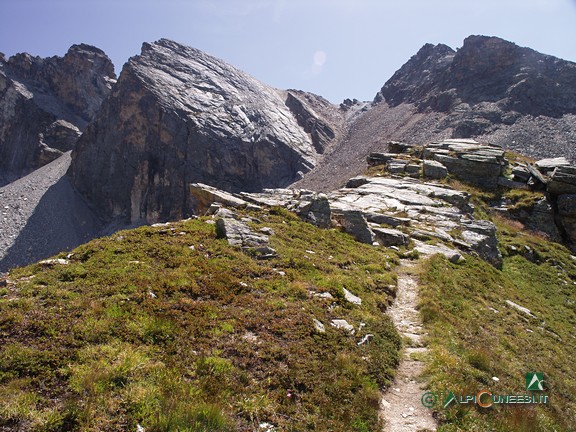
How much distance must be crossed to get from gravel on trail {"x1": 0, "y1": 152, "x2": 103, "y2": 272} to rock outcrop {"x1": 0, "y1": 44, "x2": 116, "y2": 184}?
23.5 metres

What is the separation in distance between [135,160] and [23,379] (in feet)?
432

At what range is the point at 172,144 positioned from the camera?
122938 millimetres

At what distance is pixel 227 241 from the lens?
16.8 m

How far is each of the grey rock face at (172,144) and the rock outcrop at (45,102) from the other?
3456 cm

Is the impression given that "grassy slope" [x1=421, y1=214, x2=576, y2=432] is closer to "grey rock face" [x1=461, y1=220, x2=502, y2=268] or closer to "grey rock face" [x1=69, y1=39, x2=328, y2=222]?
"grey rock face" [x1=461, y1=220, x2=502, y2=268]

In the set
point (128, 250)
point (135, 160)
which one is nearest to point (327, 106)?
point (135, 160)

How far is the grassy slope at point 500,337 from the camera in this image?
9.22 m

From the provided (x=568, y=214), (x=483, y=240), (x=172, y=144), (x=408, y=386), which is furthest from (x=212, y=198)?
(x=172, y=144)

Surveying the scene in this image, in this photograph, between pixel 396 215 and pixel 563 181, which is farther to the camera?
pixel 563 181

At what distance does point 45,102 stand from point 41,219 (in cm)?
9049

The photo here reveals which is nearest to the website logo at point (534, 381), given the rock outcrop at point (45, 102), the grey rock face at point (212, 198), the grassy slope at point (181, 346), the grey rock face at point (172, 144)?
the grassy slope at point (181, 346)

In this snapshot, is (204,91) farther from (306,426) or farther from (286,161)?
(306,426)

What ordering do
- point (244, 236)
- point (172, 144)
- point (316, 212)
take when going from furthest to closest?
point (172, 144), point (316, 212), point (244, 236)

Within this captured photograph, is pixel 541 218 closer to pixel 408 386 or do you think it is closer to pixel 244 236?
pixel 244 236
